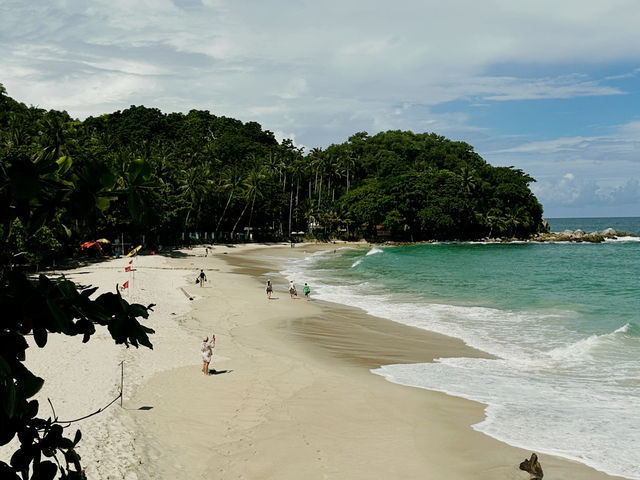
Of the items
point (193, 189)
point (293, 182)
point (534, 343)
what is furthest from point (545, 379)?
point (293, 182)

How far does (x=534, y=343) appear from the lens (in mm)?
19297

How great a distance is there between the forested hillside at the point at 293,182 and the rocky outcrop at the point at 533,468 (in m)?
41.2

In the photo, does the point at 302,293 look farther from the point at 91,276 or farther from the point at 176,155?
the point at 176,155

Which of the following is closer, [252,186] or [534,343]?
[534,343]

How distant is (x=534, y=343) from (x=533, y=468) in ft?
35.6

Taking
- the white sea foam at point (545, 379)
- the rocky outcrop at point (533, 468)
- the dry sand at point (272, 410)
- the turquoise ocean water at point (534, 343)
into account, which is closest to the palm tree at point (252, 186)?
the turquoise ocean water at point (534, 343)

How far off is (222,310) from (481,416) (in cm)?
1602

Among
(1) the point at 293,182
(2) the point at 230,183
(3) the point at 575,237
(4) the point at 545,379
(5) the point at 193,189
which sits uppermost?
(1) the point at 293,182

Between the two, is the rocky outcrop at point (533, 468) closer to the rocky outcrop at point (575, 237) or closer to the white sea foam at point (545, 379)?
the white sea foam at point (545, 379)

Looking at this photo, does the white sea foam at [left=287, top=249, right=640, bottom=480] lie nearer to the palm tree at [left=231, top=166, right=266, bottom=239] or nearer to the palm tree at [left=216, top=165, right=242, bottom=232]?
the palm tree at [left=216, top=165, right=242, bottom=232]

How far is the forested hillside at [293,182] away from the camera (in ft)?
210

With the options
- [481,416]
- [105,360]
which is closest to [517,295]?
[481,416]

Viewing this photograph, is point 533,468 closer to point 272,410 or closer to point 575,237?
point 272,410

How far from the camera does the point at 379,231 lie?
3789 inches
